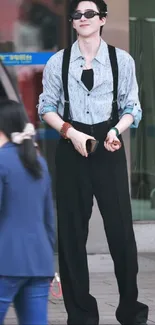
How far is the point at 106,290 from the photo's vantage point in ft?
23.7

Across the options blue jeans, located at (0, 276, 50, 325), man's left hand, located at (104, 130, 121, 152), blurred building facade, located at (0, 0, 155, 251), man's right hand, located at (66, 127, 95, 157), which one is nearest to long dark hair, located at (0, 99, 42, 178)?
blue jeans, located at (0, 276, 50, 325)

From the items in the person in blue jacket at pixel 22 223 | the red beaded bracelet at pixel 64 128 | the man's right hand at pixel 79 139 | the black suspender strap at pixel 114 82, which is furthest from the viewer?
the black suspender strap at pixel 114 82

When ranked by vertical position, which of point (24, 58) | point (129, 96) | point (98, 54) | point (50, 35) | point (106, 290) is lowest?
point (106, 290)

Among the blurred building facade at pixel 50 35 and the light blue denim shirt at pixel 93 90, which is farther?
the blurred building facade at pixel 50 35

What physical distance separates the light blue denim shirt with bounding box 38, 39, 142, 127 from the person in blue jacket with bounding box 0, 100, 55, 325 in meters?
1.01

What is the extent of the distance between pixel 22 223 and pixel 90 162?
47.4 inches

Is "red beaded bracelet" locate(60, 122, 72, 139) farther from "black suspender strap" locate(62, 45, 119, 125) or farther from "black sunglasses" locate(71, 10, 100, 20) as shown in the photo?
"black sunglasses" locate(71, 10, 100, 20)

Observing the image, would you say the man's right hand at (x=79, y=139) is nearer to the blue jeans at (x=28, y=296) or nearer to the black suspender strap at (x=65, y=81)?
the black suspender strap at (x=65, y=81)

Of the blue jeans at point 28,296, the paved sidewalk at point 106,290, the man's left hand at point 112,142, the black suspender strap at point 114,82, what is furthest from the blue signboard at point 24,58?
the blue jeans at point 28,296

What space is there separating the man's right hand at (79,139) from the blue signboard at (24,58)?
9.59 ft

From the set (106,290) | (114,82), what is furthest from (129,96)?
(106,290)

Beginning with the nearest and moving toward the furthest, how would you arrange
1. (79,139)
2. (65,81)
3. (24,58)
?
(79,139), (65,81), (24,58)

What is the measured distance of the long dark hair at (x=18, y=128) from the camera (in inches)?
184

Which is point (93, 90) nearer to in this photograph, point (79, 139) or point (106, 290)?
point (79, 139)
